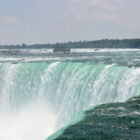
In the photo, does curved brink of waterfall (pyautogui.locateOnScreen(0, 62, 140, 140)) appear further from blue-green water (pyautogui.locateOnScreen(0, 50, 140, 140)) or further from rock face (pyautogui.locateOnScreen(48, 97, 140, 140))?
rock face (pyautogui.locateOnScreen(48, 97, 140, 140))

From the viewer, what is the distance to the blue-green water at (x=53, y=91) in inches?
659

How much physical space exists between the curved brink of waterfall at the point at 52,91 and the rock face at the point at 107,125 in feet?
14.5

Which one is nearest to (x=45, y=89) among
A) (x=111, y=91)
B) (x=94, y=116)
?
(x=111, y=91)

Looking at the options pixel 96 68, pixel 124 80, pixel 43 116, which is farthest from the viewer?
pixel 43 116

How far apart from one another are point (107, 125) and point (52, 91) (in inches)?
542

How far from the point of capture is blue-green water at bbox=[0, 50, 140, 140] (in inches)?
659

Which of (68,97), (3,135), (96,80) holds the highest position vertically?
(96,80)

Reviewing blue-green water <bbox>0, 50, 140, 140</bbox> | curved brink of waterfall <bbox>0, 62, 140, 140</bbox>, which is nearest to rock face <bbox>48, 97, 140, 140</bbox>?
blue-green water <bbox>0, 50, 140, 140</bbox>

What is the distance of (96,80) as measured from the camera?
59.7ft

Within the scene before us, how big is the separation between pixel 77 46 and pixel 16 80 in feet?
368

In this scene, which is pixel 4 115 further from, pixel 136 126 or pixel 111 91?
pixel 136 126

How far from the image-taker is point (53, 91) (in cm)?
2205

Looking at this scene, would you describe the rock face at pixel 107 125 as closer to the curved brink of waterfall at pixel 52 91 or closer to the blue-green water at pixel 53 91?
the blue-green water at pixel 53 91

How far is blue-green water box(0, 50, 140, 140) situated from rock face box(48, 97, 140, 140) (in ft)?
14.2
